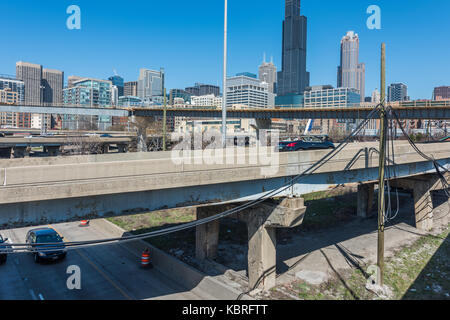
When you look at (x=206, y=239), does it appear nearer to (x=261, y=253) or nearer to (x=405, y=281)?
(x=261, y=253)

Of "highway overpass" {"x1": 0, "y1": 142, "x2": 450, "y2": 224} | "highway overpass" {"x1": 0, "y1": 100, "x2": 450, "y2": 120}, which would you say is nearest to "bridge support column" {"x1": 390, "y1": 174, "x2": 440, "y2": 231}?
"highway overpass" {"x1": 0, "y1": 142, "x2": 450, "y2": 224}

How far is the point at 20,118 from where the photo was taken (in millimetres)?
153375

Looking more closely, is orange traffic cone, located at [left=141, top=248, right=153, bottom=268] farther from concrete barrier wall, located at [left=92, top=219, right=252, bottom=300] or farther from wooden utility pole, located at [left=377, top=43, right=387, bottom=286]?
wooden utility pole, located at [left=377, top=43, right=387, bottom=286]

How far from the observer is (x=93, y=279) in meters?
13.5

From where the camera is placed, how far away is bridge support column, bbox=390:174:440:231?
20125 mm

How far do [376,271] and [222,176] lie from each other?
7.61 m

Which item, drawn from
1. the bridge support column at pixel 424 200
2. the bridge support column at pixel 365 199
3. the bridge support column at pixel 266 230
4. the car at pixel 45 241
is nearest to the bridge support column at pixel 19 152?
the car at pixel 45 241

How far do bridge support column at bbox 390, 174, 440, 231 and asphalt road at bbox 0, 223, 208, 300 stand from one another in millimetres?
15392

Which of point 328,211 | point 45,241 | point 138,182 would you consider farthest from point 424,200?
point 45,241

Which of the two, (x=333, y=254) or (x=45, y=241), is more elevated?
(x=45, y=241)

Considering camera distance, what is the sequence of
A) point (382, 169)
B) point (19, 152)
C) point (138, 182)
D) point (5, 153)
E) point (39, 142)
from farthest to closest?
point (5, 153), point (19, 152), point (39, 142), point (382, 169), point (138, 182)

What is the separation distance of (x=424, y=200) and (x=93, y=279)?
1929 centimetres

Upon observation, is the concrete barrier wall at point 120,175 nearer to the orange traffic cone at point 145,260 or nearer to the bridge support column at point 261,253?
the bridge support column at point 261,253
